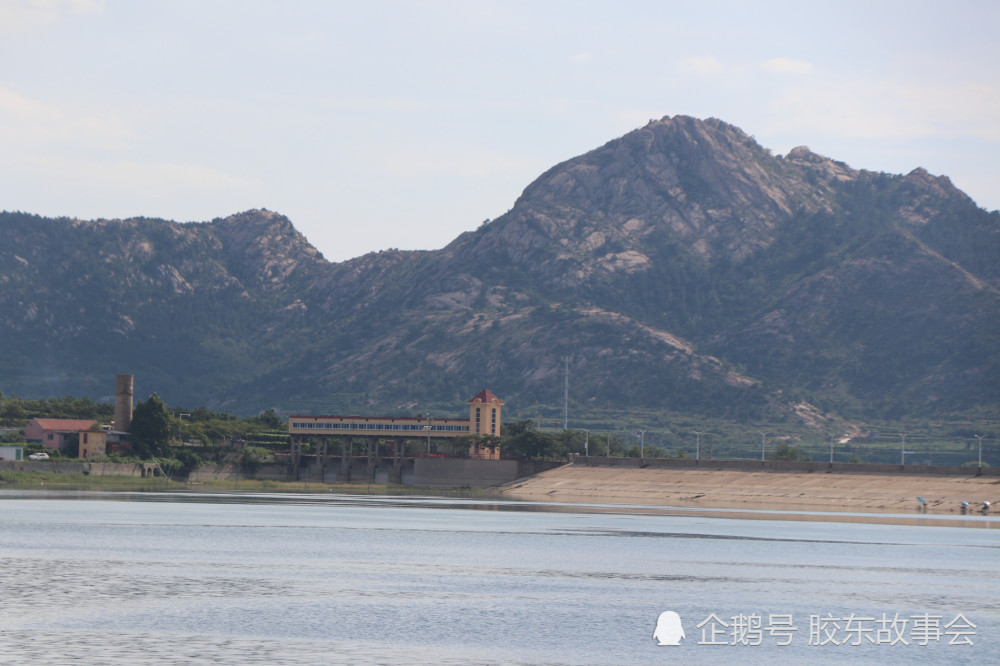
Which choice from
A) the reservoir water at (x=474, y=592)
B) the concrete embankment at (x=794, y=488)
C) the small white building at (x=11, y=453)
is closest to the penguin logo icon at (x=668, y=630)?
the reservoir water at (x=474, y=592)

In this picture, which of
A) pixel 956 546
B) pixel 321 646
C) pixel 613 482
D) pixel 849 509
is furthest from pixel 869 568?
pixel 613 482

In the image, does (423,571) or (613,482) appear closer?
(423,571)

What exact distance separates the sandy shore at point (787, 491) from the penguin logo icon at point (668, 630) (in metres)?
108

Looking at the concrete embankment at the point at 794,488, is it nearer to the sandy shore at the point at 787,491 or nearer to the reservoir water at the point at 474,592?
the sandy shore at the point at 787,491

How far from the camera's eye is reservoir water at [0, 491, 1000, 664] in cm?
5000

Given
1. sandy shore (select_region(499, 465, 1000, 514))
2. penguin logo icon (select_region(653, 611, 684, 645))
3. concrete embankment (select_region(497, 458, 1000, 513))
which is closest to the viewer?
penguin logo icon (select_region(653, 611, 684, 645))

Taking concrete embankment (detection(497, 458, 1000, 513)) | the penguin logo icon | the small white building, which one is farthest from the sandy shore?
the penguin logo icon

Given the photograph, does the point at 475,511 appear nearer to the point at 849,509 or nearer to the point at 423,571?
the point at 849,509

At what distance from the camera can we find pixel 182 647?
48188 millimetres

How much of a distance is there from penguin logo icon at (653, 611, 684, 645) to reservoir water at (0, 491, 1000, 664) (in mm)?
429

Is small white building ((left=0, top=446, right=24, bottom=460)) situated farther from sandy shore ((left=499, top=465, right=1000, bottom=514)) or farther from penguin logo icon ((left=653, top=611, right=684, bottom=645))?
penguin logo icon ((left=653, top=611, right=684, bottom=645))

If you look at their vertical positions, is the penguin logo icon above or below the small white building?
below

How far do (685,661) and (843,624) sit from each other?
41.9ft

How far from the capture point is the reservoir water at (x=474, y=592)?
164 ft
